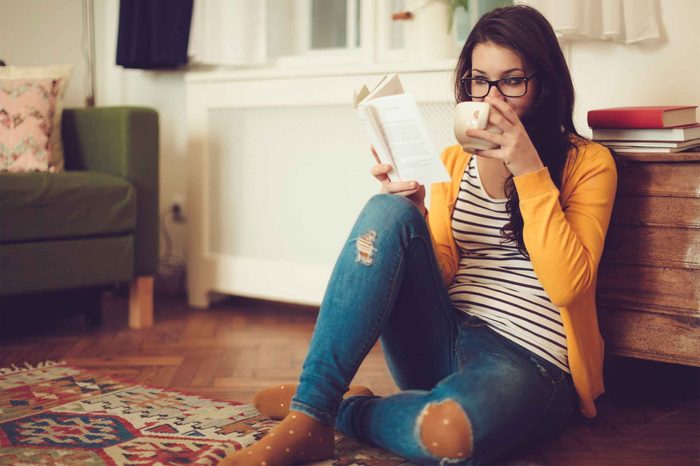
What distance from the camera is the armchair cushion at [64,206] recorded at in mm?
2037

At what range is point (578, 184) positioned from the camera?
1289 millimetres

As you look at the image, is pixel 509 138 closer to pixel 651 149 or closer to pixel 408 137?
pixel 408 137

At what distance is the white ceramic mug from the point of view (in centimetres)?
117

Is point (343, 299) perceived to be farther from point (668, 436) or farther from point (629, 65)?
point (629, 65)

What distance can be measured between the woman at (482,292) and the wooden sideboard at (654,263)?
153 mm

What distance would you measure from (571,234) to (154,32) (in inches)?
72.6

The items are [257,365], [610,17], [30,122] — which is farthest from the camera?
[30,122]

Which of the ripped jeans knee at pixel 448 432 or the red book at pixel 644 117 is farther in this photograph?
the red book at pixel 644 117

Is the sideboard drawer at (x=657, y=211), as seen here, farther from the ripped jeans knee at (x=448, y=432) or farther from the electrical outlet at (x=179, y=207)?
the electrical outlet at (x=179, y=207)

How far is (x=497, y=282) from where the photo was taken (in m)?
1.33

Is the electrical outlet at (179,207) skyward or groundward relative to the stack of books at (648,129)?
groundward

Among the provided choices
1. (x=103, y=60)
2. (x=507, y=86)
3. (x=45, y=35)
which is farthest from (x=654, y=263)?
(x=45, y=35)

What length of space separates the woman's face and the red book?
0.28 meters

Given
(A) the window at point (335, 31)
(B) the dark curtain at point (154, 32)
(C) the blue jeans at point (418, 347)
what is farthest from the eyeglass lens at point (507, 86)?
(B) the dark curtain at point (154, 32)
